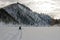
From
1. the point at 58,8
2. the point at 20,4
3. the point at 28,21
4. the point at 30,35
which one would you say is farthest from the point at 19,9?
the point at 58,8

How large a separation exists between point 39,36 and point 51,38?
0.54ft

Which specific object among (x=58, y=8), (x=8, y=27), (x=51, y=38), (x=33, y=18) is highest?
(x=58, y=8)

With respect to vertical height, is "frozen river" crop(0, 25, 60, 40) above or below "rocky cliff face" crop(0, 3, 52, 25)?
below

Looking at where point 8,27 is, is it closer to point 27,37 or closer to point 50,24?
point 27,37

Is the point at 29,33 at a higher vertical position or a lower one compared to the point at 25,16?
lower

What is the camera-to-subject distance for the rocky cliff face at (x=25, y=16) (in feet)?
5.35

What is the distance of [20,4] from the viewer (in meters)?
1.73

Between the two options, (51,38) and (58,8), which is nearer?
(51,38)

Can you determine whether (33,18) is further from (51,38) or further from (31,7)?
(51,38)

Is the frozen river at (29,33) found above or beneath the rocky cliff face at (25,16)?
beneath

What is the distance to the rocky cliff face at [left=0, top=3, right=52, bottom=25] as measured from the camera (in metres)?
1.63

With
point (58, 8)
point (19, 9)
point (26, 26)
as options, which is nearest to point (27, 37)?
point (26, 26)

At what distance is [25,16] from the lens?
165cm

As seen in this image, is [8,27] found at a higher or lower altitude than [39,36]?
higher
